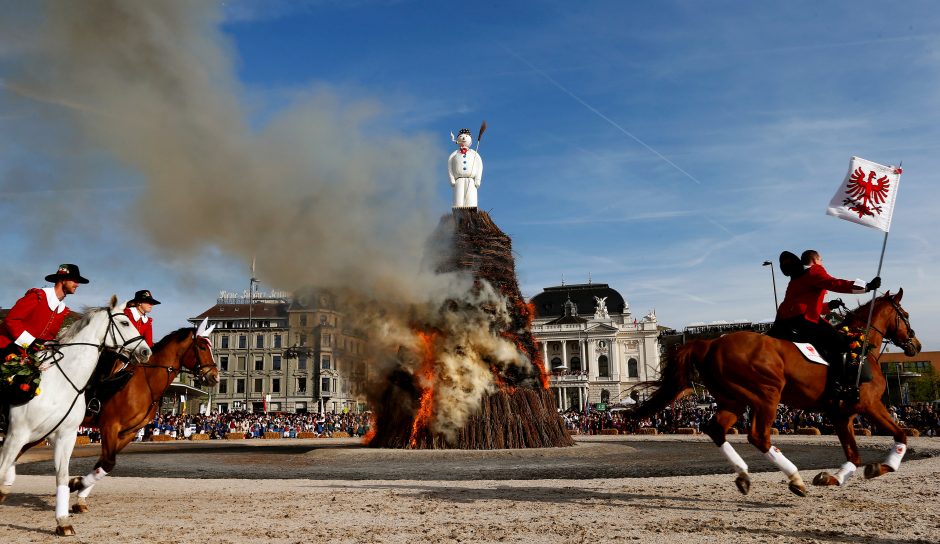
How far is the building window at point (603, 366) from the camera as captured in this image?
439 ft

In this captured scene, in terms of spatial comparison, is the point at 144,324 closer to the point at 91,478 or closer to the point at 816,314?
the point at 91,478

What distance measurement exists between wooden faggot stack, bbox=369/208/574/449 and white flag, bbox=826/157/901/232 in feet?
39.7

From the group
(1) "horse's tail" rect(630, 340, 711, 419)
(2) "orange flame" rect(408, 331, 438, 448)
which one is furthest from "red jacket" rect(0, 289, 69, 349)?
(2) "orange flame" rect(408, 331, 438, 448)

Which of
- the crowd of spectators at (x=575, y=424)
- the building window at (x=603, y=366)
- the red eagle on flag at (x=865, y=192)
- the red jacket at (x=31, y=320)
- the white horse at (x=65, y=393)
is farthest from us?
the building window at (x=603, y=366)

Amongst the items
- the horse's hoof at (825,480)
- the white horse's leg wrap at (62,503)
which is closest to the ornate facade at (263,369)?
the white horse's leg wrap at (62,503)

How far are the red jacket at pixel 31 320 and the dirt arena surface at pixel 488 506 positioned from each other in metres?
2.65

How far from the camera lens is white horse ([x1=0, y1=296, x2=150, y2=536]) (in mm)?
9094

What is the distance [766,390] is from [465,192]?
62.2 ft

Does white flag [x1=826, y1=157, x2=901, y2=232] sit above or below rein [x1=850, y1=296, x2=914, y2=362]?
above

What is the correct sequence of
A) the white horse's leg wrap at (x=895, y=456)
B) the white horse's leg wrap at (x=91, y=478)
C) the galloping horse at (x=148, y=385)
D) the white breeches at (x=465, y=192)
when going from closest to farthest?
the white horse's leg wrap at (x=895, y=456)
the white horse's leg wrap at (x=91, y=478)
the galloping horse at (x=148, y=385)
the white breeches at (x=465, y=192)

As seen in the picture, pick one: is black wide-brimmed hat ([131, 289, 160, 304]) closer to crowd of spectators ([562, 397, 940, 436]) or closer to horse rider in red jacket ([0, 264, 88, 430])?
horse rider in red jacket ([0, 264, 88, 430])

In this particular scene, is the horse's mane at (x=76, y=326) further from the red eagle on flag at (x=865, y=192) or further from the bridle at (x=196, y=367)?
the red eagle on flag at (x=865, y=192)

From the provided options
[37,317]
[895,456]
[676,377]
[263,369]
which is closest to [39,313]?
[37,317]

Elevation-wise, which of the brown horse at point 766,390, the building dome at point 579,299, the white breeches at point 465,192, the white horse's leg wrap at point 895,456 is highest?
the building dome at point 579,299
